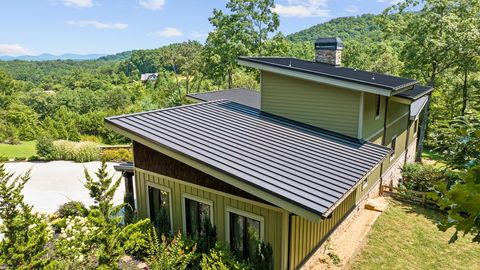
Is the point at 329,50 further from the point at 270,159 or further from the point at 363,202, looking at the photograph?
the point at 270,159

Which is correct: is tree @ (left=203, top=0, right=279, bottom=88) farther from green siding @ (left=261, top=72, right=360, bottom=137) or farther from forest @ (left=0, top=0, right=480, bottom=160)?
green siding @ (left=261, top=72, right=360, bottom=137)

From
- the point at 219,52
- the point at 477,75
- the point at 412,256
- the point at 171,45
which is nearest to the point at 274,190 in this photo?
the point at 412,256

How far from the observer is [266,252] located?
7586 mm

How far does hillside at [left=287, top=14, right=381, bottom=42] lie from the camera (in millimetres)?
104500

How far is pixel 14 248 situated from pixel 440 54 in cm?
2767

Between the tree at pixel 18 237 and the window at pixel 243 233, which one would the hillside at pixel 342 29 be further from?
the tree at pixel 18 237

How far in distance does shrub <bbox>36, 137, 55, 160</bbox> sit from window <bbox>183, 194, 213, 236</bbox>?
57.1 ft

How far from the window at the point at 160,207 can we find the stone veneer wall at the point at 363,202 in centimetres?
402

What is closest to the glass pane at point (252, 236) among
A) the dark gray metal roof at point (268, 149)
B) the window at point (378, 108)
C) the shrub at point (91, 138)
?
the dark gray metal roof at point (268, 149)

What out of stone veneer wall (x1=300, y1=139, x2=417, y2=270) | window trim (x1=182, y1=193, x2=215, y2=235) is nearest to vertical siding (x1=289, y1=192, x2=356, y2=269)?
stone veneer wall (x1=300, y1=139, x2=417, y2=270)

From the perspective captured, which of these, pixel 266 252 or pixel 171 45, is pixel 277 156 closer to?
pixel 266 252

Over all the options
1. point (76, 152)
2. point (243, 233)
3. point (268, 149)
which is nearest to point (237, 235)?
point (243, 233)

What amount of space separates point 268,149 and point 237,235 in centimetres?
235

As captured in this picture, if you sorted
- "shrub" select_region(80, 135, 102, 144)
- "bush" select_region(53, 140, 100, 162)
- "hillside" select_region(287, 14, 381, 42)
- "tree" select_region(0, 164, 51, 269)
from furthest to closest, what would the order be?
"hillside" select_region(287, 14, 381, 42) → "shrub" select_region(80, 135, 102, 144) → "bush" select_region(53, 140, 100, 162) → "tree" select_region(0, 164, 51, 269)
